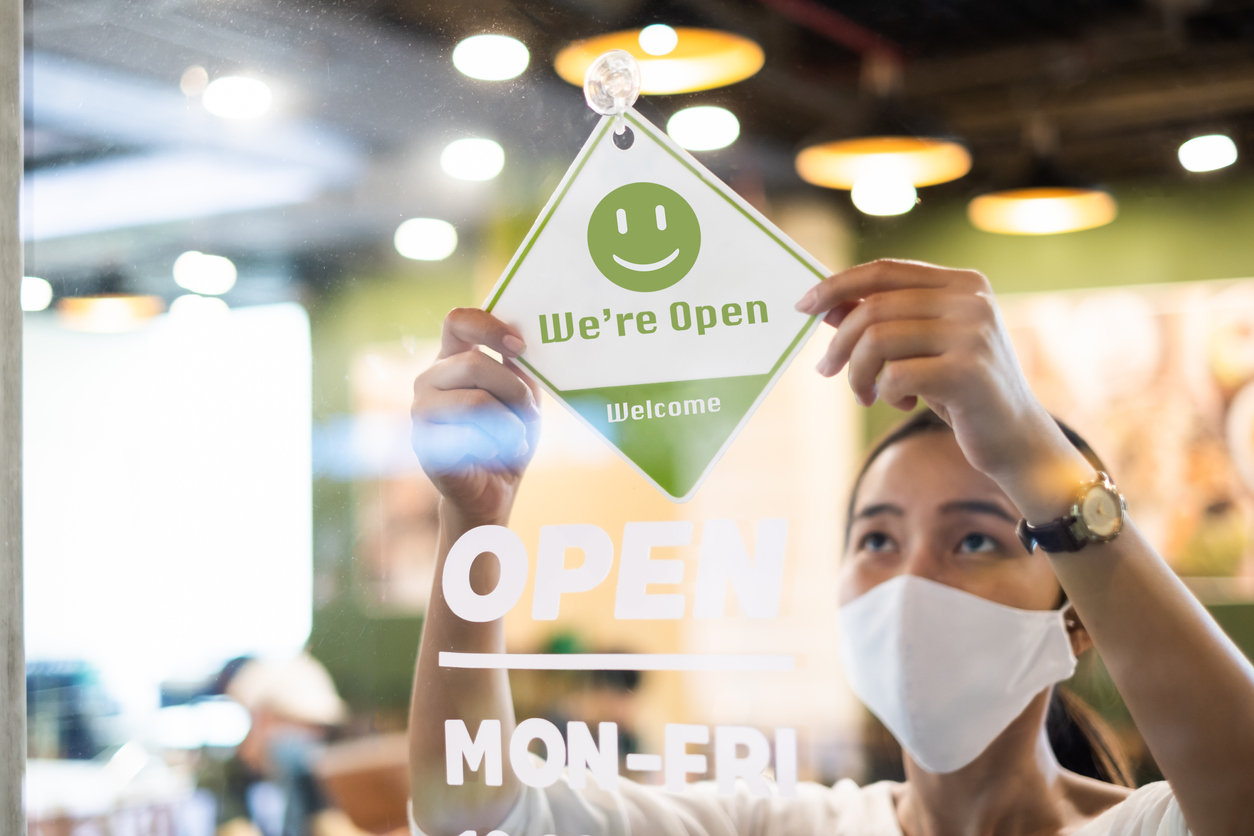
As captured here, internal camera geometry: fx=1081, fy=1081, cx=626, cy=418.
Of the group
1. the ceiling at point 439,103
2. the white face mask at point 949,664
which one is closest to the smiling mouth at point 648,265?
the ceiling at point 439,103

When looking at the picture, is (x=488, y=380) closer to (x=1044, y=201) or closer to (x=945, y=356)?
(x=945, y=356)

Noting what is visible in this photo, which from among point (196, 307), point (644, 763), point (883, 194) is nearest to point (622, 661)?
point (644, 763)

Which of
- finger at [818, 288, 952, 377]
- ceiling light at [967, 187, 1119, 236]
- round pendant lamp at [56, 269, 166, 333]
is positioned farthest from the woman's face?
round pendant lamp at [56, 269, 166, 333]

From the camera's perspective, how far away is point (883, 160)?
3.74 feet

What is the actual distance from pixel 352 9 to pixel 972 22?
807 mm

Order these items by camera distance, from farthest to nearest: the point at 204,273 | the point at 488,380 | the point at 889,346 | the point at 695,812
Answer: the point at 204,273 → the point at 488,380 → the point at 695,812 → the point at 889,346

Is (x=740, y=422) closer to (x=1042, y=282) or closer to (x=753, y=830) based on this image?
(x=1042, y=282)

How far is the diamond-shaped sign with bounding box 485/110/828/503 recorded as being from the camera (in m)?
1.20

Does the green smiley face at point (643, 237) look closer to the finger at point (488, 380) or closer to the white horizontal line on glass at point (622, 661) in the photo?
the finger at point (488, 380)

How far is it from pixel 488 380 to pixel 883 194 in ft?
1.68

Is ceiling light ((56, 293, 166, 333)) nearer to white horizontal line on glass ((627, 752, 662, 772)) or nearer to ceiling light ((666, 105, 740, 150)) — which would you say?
ceiling light ((666, 105, 740, 150))

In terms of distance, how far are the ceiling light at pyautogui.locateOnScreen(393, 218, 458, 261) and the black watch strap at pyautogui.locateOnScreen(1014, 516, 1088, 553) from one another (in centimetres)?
75

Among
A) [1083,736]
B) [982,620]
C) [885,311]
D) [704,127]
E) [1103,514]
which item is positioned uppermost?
[704,127]

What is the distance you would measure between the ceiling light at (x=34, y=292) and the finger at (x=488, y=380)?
2.60 feet
